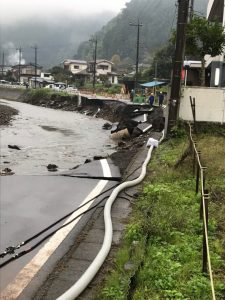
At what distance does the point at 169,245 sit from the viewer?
18.8 feet

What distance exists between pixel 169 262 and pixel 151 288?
655mm

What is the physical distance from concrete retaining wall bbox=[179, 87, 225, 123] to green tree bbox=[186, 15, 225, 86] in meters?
3.91

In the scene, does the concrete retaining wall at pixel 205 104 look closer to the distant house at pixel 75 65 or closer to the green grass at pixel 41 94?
the green grass at pixel 41 94

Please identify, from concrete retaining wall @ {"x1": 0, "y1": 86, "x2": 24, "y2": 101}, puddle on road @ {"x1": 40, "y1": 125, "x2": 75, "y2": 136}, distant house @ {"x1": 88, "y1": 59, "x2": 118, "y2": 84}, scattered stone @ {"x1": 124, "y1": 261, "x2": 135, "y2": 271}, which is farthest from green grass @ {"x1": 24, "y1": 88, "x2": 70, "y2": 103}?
scattered stone @ {"x1": 124, "y1": 261, "x2": 135, "y2": 271}

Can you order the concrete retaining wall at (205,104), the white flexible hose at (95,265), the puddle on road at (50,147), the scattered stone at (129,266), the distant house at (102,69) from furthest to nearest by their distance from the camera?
the distant house at (102,69), the puddle on road at (50,147), the concrete retaining wall at (205,104), the scattered stone at (129,266), the white flexible hose at (95,265)

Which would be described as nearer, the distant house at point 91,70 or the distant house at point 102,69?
the distant house at point 91,70

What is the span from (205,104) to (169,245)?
10.5 m

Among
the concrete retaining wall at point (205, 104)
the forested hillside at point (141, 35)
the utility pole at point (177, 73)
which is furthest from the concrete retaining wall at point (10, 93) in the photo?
the concrete retaining wall at point (205, 104)

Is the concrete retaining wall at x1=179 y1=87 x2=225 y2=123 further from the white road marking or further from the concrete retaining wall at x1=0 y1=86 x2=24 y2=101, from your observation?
the concrete retaining wall at x1=0 y1=86 x2=24 y2=101

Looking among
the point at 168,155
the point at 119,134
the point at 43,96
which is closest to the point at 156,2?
the point at 43,96

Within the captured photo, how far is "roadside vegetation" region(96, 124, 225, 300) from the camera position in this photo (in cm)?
461

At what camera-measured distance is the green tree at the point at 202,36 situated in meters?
19.4

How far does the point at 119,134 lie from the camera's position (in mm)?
26719

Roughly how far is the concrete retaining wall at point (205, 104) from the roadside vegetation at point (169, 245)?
19.7 feet
